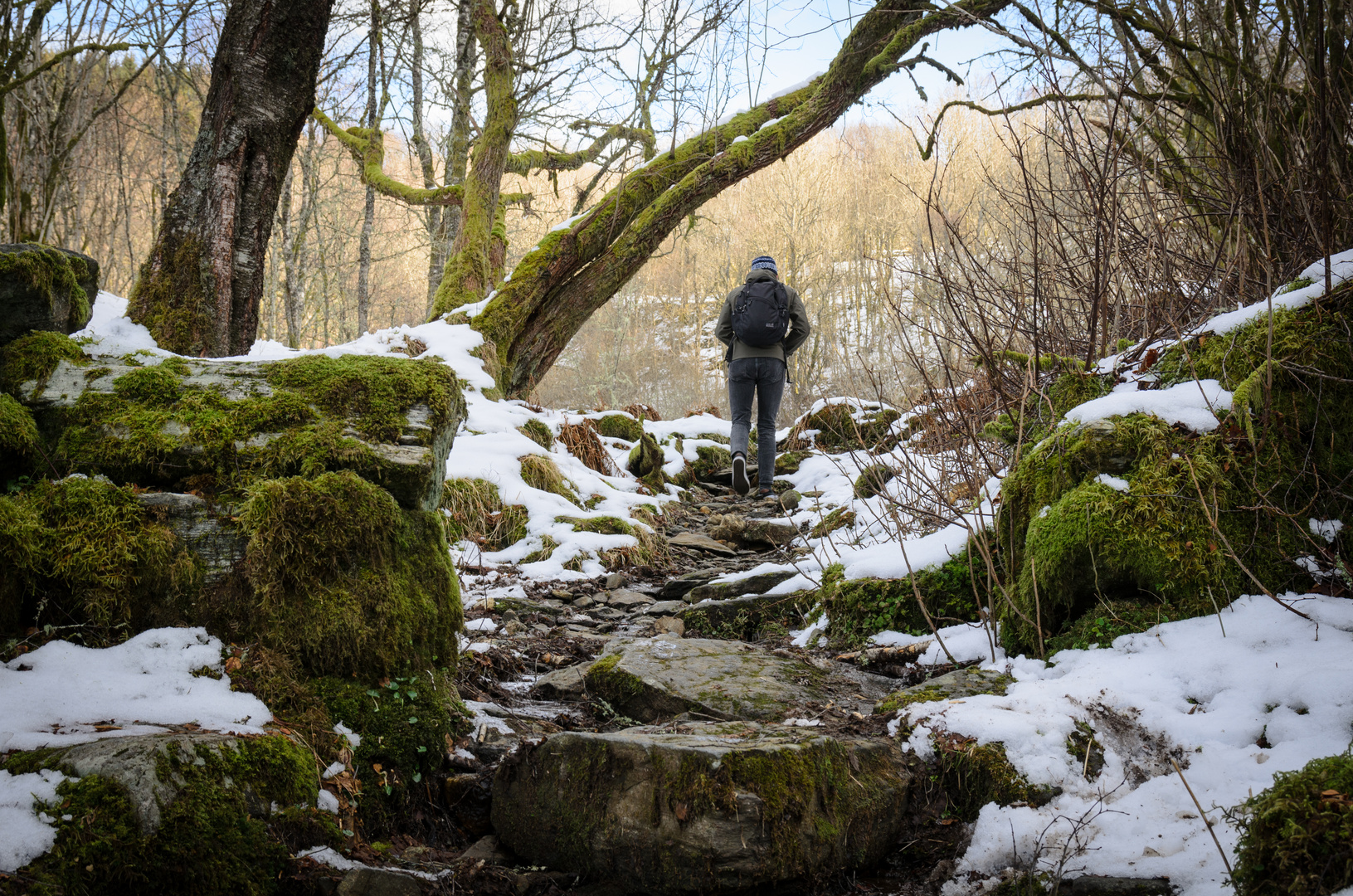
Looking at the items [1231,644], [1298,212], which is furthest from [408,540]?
[1298,212]

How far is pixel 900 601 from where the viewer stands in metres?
3.54

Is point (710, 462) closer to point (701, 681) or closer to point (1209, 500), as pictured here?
point (701, 681)

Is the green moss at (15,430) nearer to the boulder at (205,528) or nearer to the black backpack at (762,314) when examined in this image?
the boulder at (205,528)

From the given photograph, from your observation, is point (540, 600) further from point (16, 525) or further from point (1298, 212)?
point (1298, 212)

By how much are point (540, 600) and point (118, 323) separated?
2.91 metres

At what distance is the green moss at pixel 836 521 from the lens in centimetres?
552

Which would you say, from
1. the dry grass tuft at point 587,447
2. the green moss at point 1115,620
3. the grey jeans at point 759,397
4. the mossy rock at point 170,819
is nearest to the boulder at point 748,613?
the green moss at point 1115,620

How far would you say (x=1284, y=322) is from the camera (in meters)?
2.72

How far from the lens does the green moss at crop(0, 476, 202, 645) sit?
2062mm

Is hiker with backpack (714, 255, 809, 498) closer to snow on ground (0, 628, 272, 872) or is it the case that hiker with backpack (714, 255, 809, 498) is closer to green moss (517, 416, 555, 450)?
green moss (517, 416, 555, 450)

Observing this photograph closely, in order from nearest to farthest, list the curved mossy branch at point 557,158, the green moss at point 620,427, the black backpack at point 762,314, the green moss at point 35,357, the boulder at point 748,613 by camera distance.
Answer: the green moss at point 35,357, the boulder at point 748,613, the black backpack at point 762,314, the green moss at point 620,427, the curved mossy branch at point 557,158

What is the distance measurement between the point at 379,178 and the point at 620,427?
5306 millimetres

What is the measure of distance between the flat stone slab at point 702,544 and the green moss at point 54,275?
4170 millimetres

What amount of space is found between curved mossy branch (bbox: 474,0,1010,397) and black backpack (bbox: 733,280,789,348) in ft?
6.40
